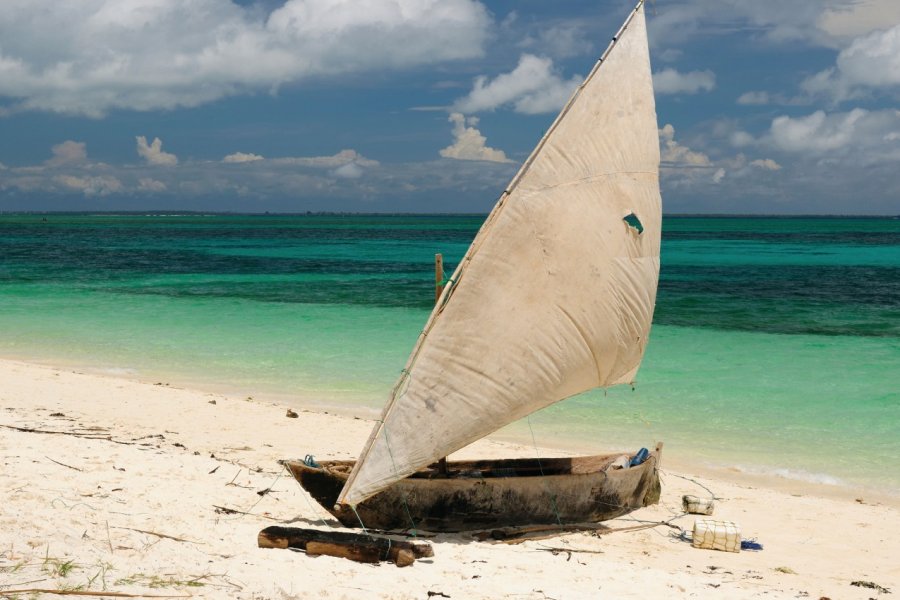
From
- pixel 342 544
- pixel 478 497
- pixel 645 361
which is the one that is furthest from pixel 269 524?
pixel 645 361

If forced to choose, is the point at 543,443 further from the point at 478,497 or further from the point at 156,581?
the point at 156,581

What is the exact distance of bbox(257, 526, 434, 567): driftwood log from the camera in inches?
246

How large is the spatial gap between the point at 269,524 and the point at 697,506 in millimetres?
4397

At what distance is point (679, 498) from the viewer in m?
9.35

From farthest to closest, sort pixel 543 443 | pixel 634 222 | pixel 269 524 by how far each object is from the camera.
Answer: pixel 543 443
pixel 634 222
pixel 269 524

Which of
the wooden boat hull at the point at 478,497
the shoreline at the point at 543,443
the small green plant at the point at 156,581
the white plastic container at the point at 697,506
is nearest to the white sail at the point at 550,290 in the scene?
the wooden boat hull at the point at 478,497

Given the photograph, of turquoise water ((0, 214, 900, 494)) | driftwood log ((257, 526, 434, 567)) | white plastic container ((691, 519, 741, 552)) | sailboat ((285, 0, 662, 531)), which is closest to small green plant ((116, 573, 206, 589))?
driftwood log ((257, 526, 434, 567))

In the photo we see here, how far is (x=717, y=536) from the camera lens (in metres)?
7.68

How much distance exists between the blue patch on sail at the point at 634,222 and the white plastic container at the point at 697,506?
2827mm

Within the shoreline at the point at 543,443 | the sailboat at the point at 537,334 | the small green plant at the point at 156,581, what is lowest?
the shoreline at the point at 543,443

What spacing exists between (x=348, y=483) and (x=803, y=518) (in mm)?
4883

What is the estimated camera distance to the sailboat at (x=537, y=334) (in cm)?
741

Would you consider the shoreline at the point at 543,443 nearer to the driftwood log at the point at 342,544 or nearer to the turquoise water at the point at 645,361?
the turquoise water at the point at 645,361

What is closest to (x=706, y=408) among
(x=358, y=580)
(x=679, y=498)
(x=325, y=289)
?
(x=679, y=498)
